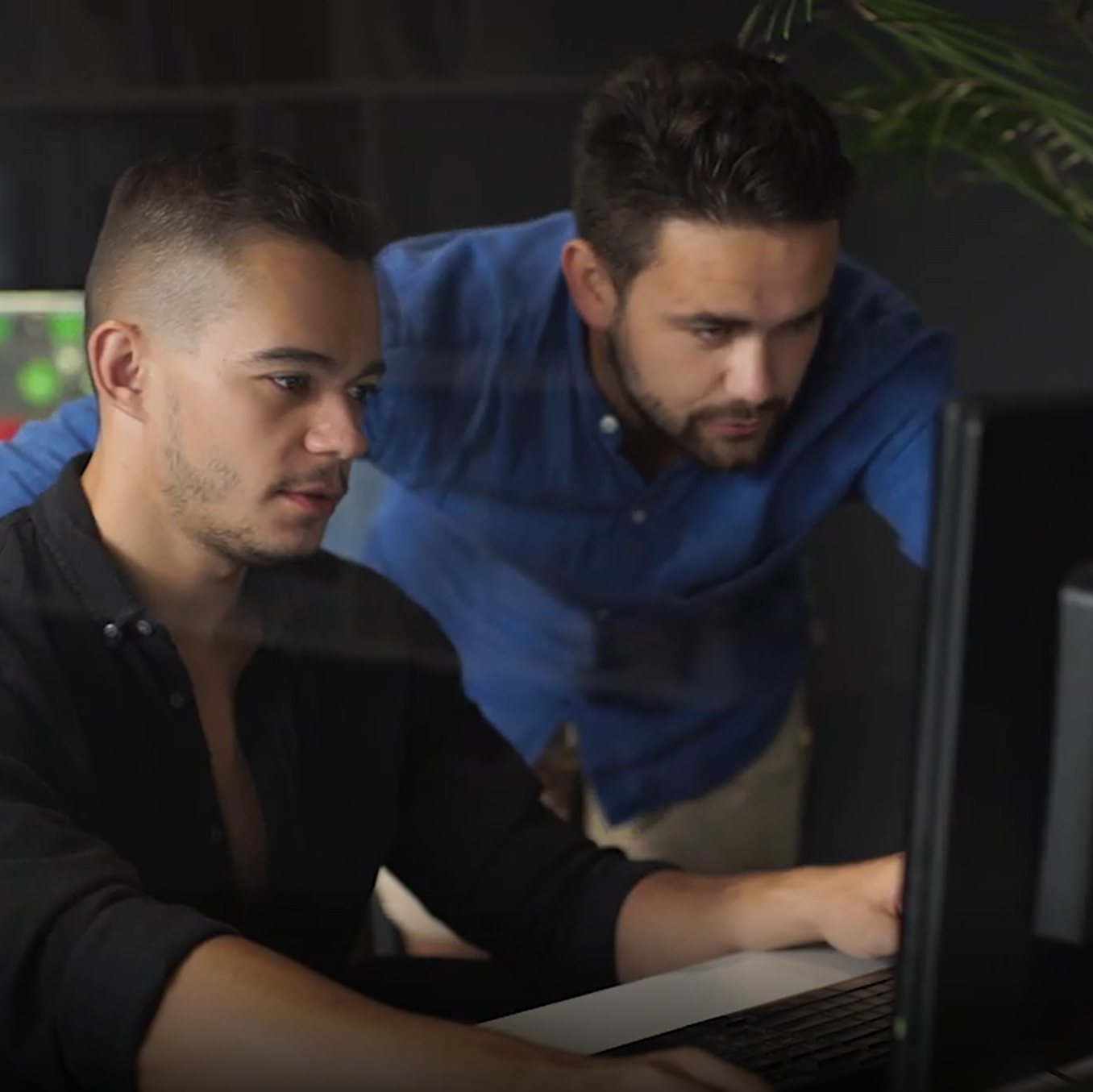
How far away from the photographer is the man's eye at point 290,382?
1350mm

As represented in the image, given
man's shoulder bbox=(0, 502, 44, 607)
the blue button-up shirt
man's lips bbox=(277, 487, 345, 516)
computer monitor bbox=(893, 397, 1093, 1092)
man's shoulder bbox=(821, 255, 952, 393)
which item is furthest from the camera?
man's shoulder bbox=(821, 255, 952, 393)

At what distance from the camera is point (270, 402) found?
1.35 metres

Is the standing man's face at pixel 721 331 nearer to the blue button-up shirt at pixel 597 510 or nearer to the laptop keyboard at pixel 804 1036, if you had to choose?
the blue button-up shirt at pixel 597 510

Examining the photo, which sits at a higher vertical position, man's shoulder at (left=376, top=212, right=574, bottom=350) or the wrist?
man's shoulder at (left=376, top=212, right=574, bottom=350)

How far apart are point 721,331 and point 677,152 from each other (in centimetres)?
17

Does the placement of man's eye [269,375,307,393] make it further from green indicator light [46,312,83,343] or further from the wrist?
the wrist

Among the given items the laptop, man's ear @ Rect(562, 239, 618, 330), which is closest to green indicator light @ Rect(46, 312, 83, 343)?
man's ear @ Rect(562, 239, 618, 330)

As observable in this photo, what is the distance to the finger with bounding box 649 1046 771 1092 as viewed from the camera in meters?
1.19

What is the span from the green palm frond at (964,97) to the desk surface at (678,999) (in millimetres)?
776

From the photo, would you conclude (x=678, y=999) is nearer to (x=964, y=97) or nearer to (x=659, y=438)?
(x=659, y=438)

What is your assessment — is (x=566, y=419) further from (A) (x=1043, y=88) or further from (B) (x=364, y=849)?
(A) (x=1043, y=88)

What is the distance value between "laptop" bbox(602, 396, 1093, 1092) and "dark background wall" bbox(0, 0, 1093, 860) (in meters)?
0.23

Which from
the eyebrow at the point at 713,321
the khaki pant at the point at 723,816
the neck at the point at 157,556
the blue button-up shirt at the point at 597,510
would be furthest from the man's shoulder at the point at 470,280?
the khaki pant at the point at 723,816

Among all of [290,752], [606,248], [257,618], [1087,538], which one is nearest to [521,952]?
[290,752]
